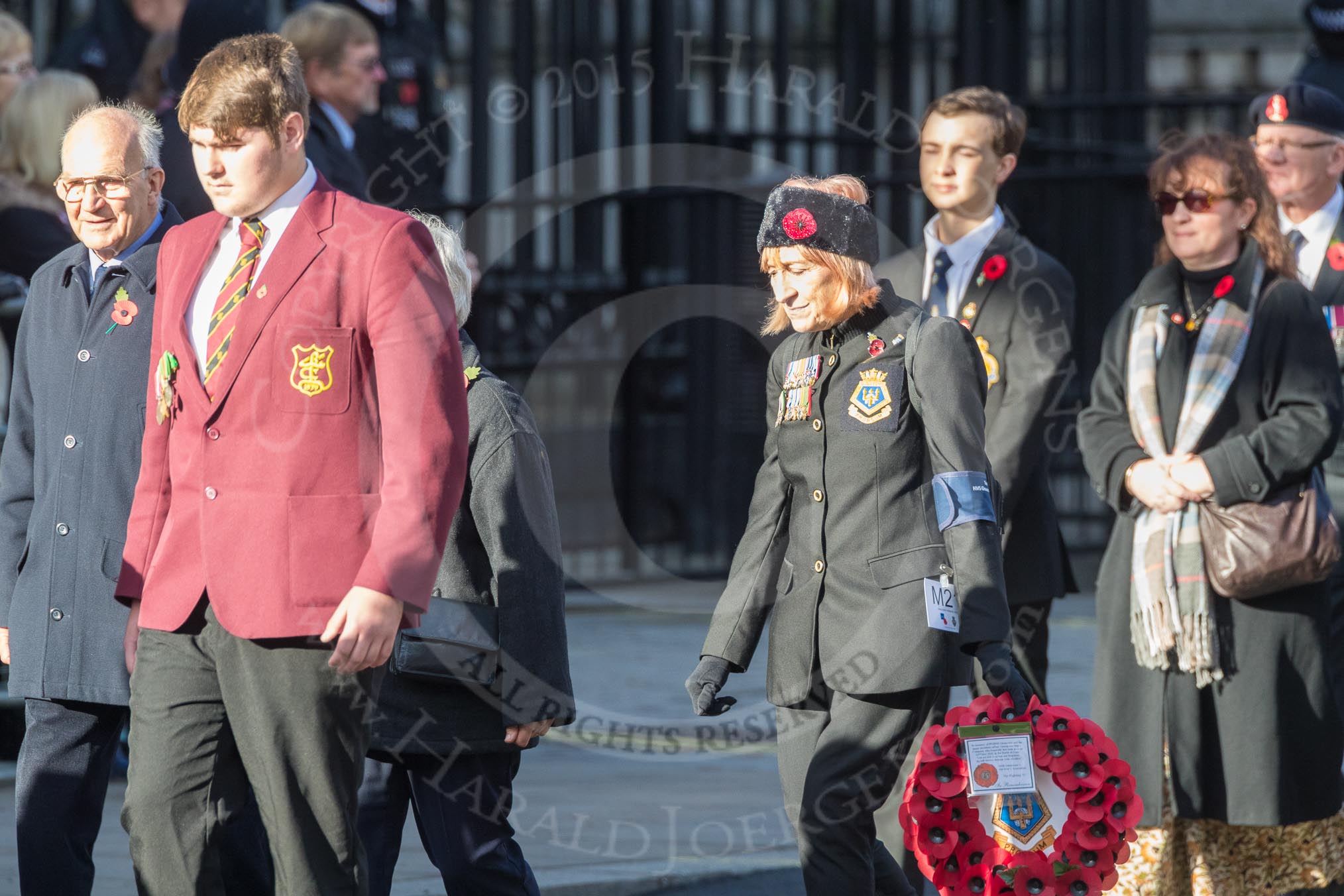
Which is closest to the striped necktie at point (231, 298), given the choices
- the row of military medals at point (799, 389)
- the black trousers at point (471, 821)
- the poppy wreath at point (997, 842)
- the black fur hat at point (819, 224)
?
the black trousers at point (471, 821)

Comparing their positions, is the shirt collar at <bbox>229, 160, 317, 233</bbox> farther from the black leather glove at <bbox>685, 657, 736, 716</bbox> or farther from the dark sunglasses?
the dark sunglasses

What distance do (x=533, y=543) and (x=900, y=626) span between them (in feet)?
2.45

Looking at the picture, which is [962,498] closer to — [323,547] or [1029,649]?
[323,547]

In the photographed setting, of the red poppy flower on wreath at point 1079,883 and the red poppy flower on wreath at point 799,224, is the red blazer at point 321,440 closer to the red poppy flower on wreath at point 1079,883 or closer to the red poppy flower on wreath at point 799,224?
the red poppy flower on wreath at point 799,224

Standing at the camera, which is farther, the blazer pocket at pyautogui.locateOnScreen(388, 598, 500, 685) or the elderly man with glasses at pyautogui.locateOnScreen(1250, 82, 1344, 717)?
the elderly man with glasses at pyautogui.locateOnScreen(1250, 82, 1344, 717)

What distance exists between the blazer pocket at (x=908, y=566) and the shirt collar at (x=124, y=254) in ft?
5.58

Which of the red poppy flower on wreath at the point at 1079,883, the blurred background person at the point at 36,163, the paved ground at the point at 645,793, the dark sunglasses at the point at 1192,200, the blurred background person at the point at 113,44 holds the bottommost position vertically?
the paved ground at the point at 645,793

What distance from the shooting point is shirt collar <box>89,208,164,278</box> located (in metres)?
4.68

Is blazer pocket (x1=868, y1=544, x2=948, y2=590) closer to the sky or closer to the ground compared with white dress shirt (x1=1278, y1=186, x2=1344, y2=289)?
closer to the ground

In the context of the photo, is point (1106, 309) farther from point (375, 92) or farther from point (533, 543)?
point (533, 543)

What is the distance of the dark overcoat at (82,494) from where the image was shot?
4.54 m

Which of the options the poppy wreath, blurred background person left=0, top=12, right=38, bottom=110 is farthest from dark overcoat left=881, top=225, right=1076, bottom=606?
blurred background person left=0, top=12, right=38, bottom=110

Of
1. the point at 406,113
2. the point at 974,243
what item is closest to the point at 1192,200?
the point at 974,243

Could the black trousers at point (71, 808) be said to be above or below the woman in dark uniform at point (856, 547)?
below
